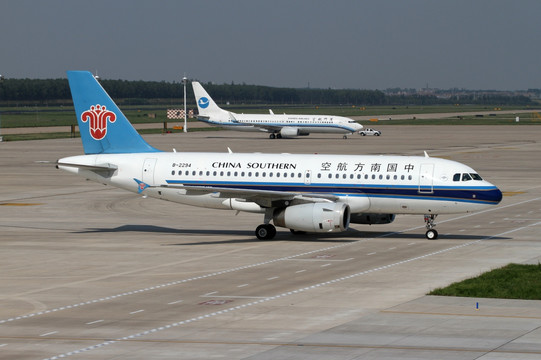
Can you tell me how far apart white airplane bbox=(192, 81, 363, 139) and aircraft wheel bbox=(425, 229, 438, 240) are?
9626 centimetres

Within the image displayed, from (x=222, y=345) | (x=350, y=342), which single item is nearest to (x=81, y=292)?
(x=222, y=345)

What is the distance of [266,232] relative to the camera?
45469 millimetres

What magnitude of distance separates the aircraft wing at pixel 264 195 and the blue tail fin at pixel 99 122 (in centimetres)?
542

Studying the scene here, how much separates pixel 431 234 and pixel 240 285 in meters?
14.7

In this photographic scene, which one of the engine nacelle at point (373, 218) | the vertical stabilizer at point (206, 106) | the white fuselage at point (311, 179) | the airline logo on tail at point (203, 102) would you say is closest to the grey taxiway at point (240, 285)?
the engine nacelle at point (373, 218)

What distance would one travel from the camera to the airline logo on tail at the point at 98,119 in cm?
4903

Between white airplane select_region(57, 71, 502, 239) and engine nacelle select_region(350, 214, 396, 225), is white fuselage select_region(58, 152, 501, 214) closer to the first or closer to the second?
white airplane select_region(57, 71, 502, 239)

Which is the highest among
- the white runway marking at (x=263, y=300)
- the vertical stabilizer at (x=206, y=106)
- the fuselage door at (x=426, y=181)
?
the vertical stabilizer at (x=206, y=106)

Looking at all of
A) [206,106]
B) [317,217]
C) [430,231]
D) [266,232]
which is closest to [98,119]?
[266,232]

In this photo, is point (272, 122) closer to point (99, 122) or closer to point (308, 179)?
point (99, 122)

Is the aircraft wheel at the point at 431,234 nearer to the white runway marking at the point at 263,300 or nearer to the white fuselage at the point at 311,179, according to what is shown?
the white fuselage at the point at 311,179

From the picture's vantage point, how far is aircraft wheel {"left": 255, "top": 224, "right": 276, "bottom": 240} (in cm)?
4550

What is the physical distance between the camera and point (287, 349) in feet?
79.0

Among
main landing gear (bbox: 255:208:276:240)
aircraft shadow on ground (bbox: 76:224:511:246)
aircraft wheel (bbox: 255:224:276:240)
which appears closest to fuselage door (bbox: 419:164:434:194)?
aircraft shadow on ground (bbox: 76:224:511:246)
